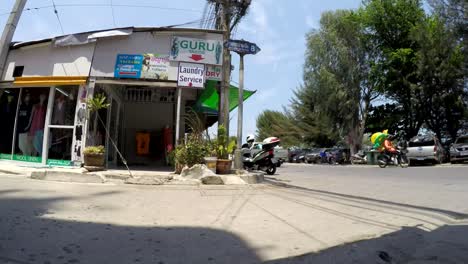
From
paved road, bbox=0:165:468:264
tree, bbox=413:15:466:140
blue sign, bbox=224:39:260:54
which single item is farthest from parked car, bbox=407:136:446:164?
blue sign, bbox=224:39:260:54

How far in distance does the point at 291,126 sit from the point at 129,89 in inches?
1387

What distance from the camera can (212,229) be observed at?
19.2 ft

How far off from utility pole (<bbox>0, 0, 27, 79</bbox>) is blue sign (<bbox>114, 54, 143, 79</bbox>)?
4.02 m

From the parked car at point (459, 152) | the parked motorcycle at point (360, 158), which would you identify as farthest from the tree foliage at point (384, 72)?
the parked car at point (459, 152)

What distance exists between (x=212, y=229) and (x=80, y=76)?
27.9ft

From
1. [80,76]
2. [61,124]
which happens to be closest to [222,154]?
[80,76]

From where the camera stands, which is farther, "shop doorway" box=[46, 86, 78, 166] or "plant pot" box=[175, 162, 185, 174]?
"shop doorway" box=[46, 86, 78, 166]

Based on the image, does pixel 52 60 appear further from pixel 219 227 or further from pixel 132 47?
pixel 219 227

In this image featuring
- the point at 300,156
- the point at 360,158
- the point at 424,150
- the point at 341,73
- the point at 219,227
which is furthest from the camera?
the point at 300,156

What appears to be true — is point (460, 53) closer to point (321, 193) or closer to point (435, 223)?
point (321, 193)

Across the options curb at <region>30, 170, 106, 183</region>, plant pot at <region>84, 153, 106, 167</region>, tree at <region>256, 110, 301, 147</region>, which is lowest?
curb at <region>30, 170, 106, 183</region>

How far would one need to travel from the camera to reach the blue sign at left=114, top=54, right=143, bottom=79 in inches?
497

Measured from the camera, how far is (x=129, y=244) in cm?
491

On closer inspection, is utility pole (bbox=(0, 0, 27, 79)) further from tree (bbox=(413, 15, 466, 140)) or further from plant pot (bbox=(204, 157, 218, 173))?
tree (bbox=(413, 15, 466, 140))
